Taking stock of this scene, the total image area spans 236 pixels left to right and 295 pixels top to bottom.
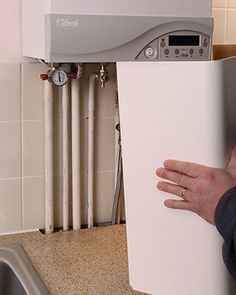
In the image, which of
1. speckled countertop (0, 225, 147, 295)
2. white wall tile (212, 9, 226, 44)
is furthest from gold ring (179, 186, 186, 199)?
white wall tile (212, 9, 226, 44)

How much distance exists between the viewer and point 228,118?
0.91m

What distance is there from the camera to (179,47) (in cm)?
122

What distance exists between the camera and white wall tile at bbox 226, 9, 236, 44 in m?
1.61

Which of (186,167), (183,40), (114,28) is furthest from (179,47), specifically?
(186,167)

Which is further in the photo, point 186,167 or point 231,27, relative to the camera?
point 231,27

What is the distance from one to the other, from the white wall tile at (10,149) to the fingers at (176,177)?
574mm

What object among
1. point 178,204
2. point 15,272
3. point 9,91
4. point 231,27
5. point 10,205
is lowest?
point 15,272

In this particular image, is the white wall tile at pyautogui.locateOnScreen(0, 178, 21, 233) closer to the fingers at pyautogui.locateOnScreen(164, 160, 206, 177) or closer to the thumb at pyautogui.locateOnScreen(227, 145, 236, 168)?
the fingers at pyautogui.locateOnScreen(164, 160, 206, 177)

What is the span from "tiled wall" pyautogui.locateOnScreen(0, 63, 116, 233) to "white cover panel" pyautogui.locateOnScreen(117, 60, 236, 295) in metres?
0.43

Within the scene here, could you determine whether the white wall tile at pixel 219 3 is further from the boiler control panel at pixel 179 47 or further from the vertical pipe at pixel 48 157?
the vertical pipe at pixel 48 157

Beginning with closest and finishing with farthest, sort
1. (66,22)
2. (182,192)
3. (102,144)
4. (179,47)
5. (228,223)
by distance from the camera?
(228,223), (182,192), (66,22), (179,47), (102,144)

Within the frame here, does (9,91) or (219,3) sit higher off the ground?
(219,3)

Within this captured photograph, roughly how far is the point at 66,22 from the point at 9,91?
369 mm

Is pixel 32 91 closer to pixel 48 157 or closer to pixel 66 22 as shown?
pixel 48 157
